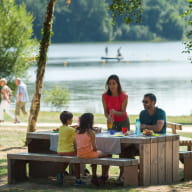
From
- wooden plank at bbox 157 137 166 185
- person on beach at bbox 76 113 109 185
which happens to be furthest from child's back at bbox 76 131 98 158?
wooden plank at bbox 157 137 166 185

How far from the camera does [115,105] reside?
411 inches

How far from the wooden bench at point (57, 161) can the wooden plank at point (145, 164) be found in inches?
4.0

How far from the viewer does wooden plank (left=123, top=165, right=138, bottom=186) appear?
919 cm

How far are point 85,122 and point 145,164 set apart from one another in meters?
0.99

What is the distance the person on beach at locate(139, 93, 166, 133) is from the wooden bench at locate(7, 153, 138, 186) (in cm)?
83

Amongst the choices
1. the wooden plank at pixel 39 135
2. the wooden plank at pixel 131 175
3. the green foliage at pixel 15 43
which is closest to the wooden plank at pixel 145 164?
the wooden plank at pixel 131 175

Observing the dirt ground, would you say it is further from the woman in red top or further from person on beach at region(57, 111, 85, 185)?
the woman in red top

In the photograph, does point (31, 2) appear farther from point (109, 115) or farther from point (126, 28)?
point (109, 115)

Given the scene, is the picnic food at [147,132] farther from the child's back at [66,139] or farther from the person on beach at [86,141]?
the child's back at [66,139]

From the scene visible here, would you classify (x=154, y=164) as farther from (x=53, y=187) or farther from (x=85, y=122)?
(x=53, y=187)

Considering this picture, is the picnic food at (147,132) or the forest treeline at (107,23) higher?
the forest treeline at (107,23)

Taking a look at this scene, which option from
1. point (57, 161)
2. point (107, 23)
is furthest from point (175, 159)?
point (107, 23)

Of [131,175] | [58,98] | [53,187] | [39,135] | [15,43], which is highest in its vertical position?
[15,43]

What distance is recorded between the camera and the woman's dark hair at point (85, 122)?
29.9 feet
